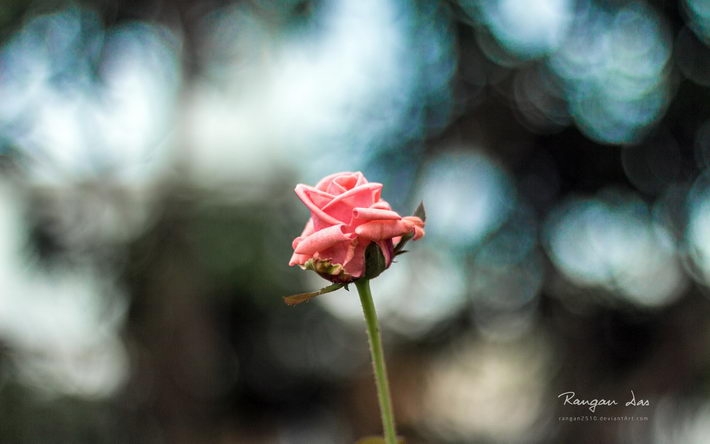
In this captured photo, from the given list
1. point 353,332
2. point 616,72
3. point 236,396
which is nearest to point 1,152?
point 236,396

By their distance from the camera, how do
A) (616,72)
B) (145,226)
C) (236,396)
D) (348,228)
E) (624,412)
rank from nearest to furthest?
(348,228) → (624,412) → (616,72) → (145,226) → (236,396)

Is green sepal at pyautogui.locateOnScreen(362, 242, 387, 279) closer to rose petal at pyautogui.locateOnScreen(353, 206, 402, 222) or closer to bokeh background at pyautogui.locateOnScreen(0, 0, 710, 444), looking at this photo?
rose petal at pyautogui.locateOnScreen(353, 206, 402, 222)

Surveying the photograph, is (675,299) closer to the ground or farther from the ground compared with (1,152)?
closer to the ground

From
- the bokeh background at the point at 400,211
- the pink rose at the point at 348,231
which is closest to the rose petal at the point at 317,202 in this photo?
the pink rose at the point at 348,231

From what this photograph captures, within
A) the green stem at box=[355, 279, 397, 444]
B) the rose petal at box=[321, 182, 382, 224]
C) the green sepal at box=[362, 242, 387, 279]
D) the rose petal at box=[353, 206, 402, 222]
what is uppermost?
the rose petal at box=[321, 182, 382, 224]

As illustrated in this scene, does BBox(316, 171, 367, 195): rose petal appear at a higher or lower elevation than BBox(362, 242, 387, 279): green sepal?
higher

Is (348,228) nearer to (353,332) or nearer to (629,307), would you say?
(629,307)

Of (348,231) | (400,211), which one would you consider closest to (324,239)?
(348,231)

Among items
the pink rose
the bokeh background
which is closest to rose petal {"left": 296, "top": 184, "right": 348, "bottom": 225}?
the pink rose
